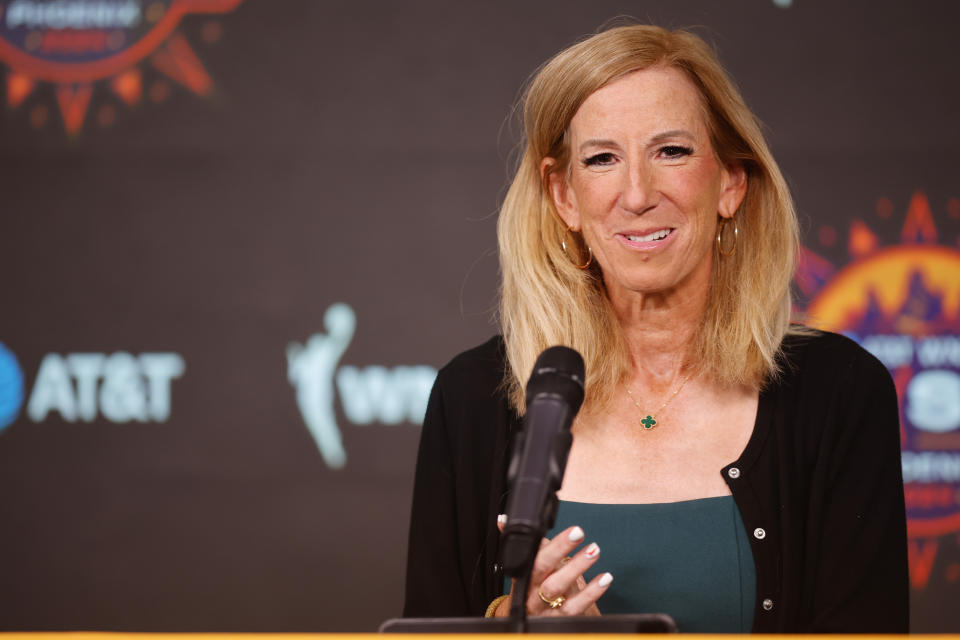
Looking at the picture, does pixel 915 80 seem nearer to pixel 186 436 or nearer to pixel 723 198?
pixel 723 198

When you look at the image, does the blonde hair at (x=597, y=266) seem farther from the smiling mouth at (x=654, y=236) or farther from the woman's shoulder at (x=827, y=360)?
the smiling mouth at (x=654, y=236)

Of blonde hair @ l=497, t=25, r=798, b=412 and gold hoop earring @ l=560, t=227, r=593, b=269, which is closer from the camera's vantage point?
blonde hair @ l=497, t=25, r=798, b=412

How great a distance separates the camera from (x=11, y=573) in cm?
296

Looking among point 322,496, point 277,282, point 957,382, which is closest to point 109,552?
point 322,496

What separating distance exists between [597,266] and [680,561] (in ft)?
2.02

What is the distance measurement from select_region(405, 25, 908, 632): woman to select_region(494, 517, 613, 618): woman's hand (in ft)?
0.12

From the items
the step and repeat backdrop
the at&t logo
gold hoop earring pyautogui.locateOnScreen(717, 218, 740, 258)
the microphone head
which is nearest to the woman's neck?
gold hoop earring pyautogui.locateOnScreen(717, 218, 740, 258)

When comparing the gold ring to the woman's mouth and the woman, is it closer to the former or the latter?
the woman

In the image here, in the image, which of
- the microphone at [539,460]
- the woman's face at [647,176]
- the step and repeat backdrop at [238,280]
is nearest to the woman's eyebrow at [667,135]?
the woman's face at [647,176]

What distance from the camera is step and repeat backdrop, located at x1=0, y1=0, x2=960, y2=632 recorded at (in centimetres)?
288

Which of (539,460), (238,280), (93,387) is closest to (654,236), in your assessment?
(539,460)

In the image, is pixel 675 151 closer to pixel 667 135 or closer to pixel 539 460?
pixel 667 135

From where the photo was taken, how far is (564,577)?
125 cm

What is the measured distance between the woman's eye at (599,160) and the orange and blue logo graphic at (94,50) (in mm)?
1703
